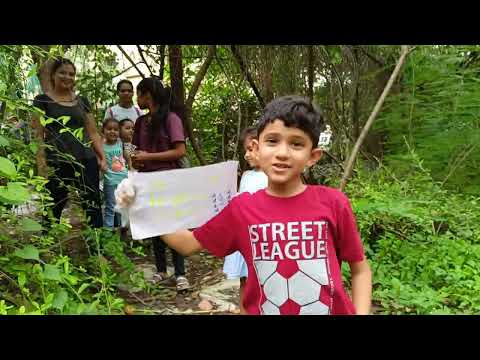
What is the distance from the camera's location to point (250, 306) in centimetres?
145

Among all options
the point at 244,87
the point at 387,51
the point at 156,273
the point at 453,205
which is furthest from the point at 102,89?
the point at 453,205

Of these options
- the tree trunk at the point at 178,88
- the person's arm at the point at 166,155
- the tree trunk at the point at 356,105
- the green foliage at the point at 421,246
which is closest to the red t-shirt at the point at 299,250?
the green foliage at the point at 421,246

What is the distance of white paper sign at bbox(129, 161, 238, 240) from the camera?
2123 millimetres

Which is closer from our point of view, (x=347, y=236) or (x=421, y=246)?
(x=347, y=236)

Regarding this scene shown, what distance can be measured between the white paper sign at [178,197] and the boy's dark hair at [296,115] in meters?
0.70

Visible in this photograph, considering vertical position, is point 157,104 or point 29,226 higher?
point 157,104

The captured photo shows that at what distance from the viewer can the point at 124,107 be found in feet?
16.4

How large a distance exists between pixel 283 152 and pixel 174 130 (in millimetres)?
2369

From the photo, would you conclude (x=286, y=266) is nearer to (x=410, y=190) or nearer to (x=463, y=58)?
(x=410, y=190)

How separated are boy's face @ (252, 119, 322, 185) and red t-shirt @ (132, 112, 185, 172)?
2.28 metres

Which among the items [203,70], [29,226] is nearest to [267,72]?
[203,70]

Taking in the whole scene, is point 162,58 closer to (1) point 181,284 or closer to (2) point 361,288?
(1) point 181,284

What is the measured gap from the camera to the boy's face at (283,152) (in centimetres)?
136

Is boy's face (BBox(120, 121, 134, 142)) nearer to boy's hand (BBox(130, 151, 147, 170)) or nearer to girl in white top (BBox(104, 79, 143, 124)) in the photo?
girl in white top (BBox(104, 79, 143, 124))
